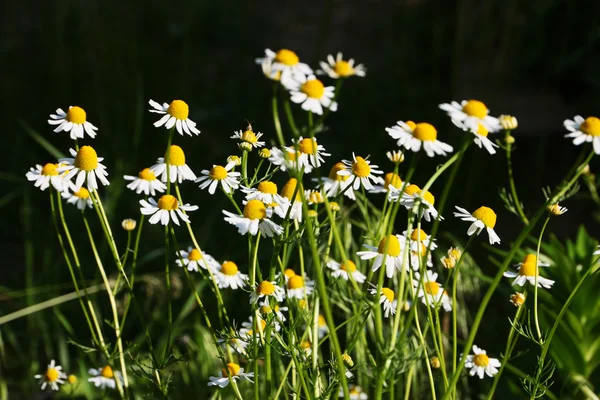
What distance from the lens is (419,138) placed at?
0.68m

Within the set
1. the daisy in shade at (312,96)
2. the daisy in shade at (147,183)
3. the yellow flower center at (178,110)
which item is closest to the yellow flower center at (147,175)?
the daisy in shade at (147,183)

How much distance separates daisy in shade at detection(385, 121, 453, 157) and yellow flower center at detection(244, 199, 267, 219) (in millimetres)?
167

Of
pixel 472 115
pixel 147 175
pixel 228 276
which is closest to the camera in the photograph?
pixel 472 115

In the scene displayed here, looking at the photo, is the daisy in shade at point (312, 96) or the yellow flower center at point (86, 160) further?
the yellow flower center at point (86, 160)

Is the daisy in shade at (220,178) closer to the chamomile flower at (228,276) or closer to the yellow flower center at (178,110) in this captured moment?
the yellow flower center at (178,110)

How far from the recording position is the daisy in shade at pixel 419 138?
2.20ft

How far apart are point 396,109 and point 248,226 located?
1.92 m

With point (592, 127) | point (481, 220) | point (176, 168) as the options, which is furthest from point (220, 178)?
point (592, 127)

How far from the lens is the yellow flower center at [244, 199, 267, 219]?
77 centimetres

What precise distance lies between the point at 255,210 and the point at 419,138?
193 mm

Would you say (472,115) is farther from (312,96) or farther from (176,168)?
(176,168)

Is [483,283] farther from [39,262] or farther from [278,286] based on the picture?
[39,262]

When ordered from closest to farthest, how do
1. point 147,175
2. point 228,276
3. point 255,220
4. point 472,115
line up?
1. point 472,115
2. point 255,220
3. point 147,175
4. point 228,276

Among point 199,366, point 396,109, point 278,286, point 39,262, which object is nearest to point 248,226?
point 278,286
